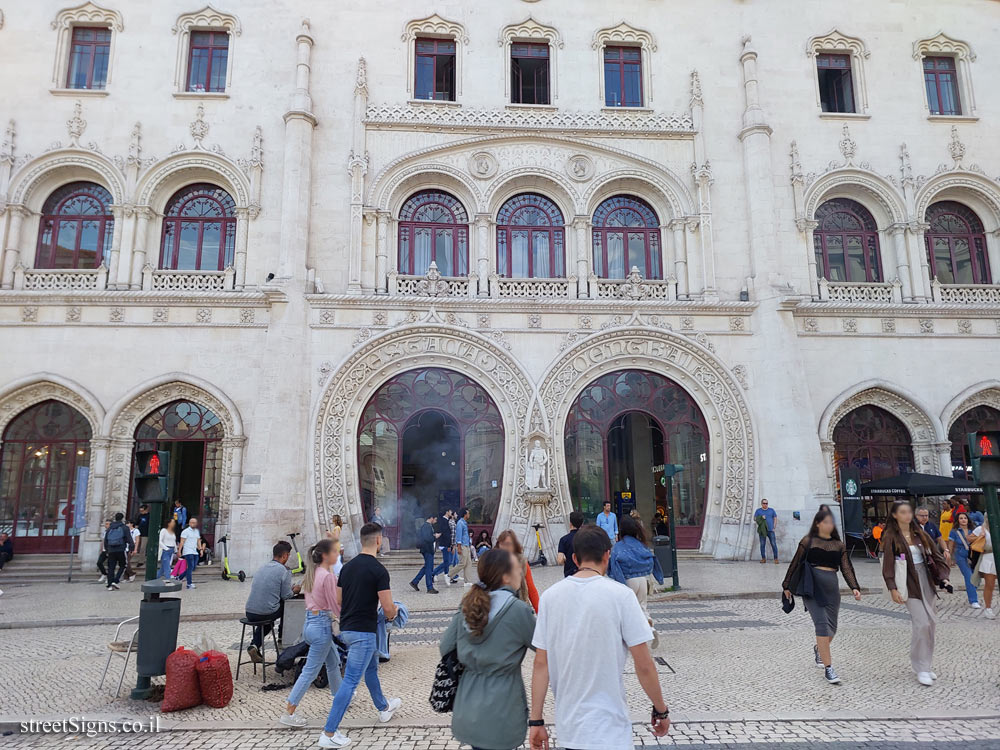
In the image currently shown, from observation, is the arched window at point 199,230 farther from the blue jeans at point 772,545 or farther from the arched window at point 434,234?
the blue jeans at point 772,545

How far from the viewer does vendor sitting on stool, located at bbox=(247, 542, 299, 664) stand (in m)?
7.77

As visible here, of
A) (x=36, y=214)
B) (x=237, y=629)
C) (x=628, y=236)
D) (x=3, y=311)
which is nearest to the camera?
(x=237, y=629)

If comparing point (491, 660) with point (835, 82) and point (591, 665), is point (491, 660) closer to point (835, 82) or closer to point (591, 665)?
point (591, 665)

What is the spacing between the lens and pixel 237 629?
1047cm

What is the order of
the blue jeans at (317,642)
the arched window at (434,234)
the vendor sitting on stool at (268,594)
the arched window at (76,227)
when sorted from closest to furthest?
1. the blue jeans at (317,642)
2. the vendor sitting on stool at (268,594)
3. the arched window at (76,227)
4. the arched window at (434,234)

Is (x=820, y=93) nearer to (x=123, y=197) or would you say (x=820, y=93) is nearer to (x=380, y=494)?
(x=380, y=494)

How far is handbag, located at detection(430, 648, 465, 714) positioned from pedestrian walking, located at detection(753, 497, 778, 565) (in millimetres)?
15656

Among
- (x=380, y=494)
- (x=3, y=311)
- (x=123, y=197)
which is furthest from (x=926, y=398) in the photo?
(x=3, y=311)

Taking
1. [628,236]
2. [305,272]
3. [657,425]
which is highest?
[628,236]

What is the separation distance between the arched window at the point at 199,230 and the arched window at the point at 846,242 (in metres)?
18.5

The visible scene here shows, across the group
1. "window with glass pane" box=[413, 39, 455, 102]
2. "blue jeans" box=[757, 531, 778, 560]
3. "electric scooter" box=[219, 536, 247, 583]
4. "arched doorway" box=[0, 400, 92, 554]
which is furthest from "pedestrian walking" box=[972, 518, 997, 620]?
"arched doorway" box=[0, 400, 92, 554]

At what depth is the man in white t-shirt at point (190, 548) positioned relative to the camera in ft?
50.5

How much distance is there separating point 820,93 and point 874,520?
46.8 feet

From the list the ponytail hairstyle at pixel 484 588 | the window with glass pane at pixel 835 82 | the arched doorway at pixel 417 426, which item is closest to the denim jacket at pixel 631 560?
the ponytail hairstyle at pixel 484 588
